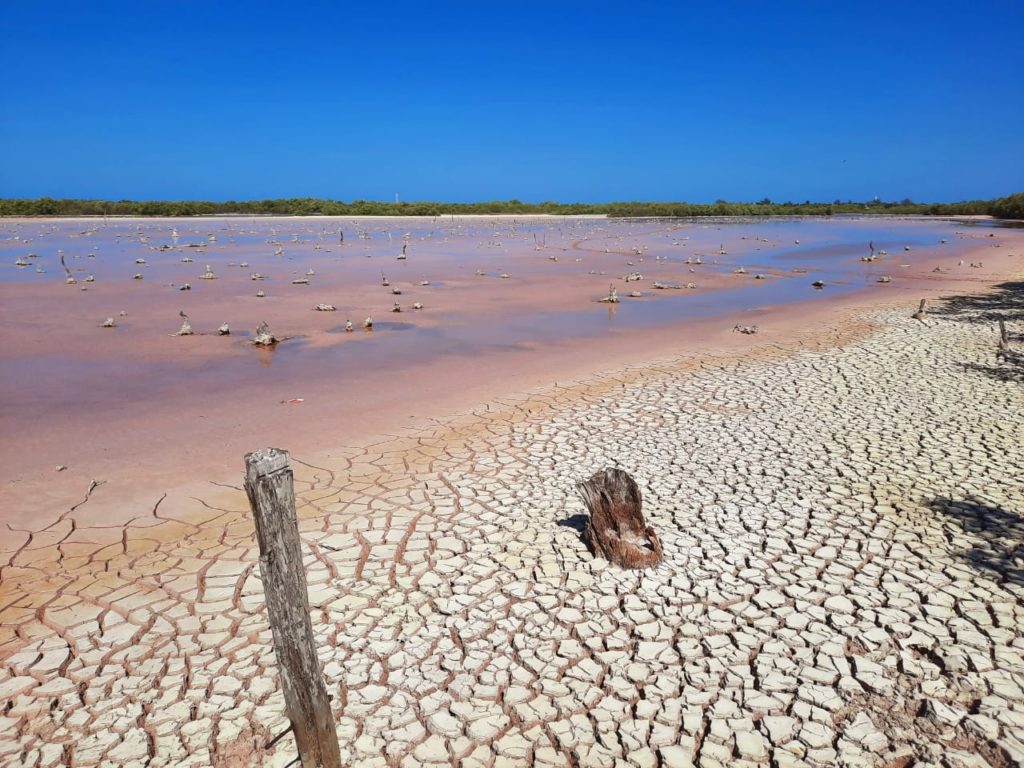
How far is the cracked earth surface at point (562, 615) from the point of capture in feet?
11.0

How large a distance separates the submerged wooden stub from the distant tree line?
78178 mm

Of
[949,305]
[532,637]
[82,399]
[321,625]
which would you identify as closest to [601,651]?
[532,637]

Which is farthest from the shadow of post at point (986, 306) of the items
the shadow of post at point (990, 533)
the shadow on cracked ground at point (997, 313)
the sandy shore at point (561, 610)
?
the shadow of post at point (990, 533)

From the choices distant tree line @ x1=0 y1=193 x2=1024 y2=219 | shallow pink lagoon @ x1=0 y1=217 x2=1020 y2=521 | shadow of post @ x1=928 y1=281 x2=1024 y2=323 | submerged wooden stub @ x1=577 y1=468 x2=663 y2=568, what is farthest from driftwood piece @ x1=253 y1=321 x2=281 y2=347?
distant tree line @ x1=0 y1=193 x2=1024 y2=219

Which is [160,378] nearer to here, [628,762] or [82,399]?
[82,399]

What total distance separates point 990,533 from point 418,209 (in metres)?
82.4

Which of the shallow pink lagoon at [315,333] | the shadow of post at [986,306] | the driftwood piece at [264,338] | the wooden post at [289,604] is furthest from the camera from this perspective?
the shadow of post at [986,306]

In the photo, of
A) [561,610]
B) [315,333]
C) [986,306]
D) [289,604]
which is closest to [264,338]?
[315,333]

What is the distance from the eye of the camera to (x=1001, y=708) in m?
3.44

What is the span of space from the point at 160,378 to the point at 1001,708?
11.2 m

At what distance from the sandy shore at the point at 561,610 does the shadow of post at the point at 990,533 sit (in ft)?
0.08

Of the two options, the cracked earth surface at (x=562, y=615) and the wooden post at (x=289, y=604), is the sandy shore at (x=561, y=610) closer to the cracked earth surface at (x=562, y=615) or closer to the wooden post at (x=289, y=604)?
the cracked earth surface at (x=562, y=615)

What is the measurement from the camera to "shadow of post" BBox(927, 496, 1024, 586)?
4.64 meters

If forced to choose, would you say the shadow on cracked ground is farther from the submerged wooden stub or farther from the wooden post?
the wooden post
